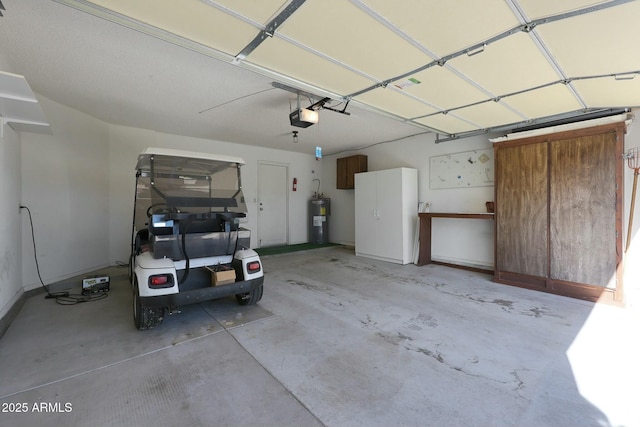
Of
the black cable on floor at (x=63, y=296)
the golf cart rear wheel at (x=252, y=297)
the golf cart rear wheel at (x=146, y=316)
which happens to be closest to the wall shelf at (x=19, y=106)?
the black cable on floor at (x=63, y=296)

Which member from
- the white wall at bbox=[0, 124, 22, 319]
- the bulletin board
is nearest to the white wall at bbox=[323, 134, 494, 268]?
the bulletin board

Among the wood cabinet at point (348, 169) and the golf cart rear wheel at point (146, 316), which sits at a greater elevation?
the wood cabinet at point (348, 169)

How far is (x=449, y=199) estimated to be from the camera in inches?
208

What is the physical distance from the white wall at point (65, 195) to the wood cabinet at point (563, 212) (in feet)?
21.9

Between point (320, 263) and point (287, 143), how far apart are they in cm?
302

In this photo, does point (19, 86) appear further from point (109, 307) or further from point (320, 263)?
point (320, 263)

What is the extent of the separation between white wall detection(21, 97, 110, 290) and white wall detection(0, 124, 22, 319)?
27 cm

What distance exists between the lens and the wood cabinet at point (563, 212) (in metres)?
3.29

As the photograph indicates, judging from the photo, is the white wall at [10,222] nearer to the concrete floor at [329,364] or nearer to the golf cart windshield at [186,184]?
the concrete floor at [329,364]

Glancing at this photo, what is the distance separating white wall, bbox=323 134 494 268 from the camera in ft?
15.9

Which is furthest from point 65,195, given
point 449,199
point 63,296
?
point 449,199

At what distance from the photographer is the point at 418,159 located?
5.78 metres

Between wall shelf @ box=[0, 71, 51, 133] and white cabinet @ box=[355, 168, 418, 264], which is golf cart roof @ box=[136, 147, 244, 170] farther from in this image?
white cabinet @ box=[355, 168, 418, 264]

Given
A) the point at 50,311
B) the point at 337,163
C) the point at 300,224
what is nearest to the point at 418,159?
the point at 337,163
